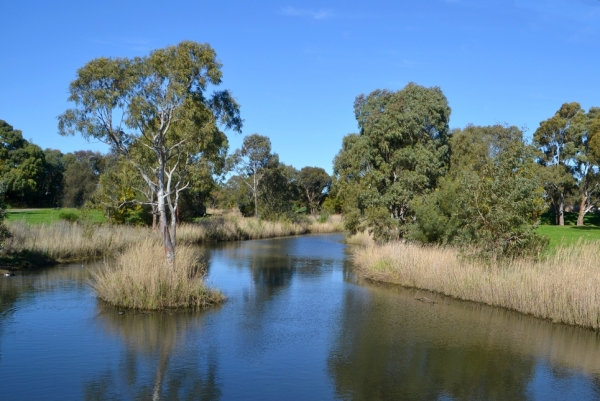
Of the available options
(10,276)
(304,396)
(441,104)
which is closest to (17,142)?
(10,276)

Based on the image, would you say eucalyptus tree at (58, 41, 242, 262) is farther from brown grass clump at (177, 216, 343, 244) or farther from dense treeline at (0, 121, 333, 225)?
dense treeline at (0, 121, 333, 225)

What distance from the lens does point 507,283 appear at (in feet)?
53.4

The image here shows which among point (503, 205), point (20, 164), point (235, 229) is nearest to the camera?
point (503, 205)

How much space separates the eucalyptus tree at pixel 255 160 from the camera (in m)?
52.6

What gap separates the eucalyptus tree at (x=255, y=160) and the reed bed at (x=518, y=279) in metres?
32.4

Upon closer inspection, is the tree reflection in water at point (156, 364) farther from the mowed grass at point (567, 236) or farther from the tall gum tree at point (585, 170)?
the tall gum tree at point (585, 170)

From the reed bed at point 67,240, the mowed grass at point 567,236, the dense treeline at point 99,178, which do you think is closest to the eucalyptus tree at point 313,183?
the dense treeline at point 99,178

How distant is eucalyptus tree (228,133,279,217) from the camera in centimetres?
5259

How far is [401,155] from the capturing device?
25.4 metres

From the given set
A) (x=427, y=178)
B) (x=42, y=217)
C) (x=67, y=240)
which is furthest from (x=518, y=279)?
(x=42, y=217)

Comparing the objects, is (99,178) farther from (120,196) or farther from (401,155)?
(401,155)

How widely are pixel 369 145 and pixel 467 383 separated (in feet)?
57.9

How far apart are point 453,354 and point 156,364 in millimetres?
6145

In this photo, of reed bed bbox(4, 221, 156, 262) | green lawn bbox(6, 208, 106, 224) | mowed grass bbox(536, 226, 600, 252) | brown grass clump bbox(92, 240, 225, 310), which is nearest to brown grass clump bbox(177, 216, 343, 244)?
reed bed bbox(4, 221, 156, 262)
